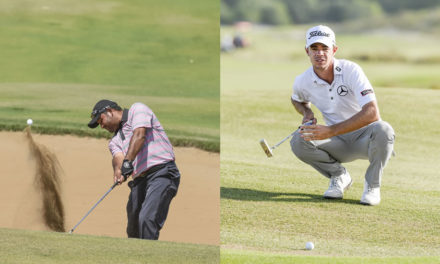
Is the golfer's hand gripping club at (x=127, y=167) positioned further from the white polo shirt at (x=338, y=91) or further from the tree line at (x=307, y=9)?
the tree line at (x=307, y=9)

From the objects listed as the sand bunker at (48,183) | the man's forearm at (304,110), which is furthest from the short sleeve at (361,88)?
the sand bunker at (48,183)

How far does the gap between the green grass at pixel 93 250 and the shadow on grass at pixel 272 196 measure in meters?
0.69

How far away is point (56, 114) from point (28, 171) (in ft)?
1.76

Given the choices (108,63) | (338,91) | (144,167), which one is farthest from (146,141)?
(108,63)

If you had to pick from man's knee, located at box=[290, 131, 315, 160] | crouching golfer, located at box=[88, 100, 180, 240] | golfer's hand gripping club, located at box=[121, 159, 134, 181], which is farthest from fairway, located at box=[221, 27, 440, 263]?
golfer's hand gripping club, located at box=[121, 159, 134, 181]

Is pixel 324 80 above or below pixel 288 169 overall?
above

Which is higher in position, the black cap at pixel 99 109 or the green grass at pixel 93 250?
the black cap at pixel 99 109

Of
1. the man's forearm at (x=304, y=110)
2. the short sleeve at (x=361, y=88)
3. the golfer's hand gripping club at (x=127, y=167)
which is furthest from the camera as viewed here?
the man's forearm at (x=304, y=110)

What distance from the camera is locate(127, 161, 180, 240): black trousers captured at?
15.5 ft

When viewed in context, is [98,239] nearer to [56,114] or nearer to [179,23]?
[56,114]

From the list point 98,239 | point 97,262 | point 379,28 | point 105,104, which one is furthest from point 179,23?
point 379,28

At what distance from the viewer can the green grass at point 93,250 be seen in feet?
14.1

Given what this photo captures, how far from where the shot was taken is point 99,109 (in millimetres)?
5047

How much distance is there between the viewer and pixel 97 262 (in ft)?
13.9
